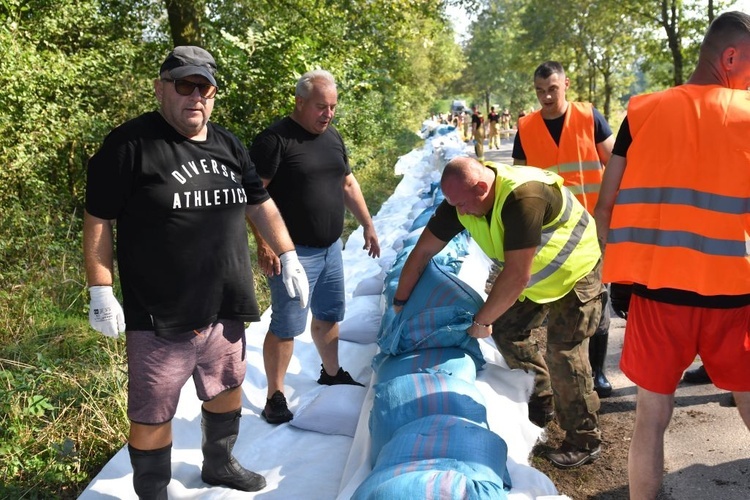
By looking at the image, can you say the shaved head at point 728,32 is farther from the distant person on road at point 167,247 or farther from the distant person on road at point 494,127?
the distant person on road at point 494,127

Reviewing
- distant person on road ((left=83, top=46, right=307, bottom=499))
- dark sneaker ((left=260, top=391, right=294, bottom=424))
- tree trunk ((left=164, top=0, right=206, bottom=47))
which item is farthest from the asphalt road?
tree trunk ((left=164, top=0, right=206, bottom=47))

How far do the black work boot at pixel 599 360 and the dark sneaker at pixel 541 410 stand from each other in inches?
17.1

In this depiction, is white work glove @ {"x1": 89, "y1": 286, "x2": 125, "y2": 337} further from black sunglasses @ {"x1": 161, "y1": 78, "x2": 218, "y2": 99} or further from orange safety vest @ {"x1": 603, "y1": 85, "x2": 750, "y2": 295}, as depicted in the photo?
orange safety vest @ {"x1": 603, "y1": 85, "x2": 750, "y2": 295}

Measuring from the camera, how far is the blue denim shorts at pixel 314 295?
9.85 feet

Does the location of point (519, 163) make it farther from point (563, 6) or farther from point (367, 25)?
point (563, 6)

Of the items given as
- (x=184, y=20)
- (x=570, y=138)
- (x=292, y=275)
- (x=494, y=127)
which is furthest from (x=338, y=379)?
(x=494, y=127)

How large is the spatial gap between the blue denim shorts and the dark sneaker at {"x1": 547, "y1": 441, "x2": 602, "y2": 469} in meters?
1.20

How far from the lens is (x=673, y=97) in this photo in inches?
80.3

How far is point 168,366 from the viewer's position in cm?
220

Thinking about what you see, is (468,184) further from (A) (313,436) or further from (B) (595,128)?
(B) (595,128)

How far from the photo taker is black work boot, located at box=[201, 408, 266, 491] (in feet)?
8.26

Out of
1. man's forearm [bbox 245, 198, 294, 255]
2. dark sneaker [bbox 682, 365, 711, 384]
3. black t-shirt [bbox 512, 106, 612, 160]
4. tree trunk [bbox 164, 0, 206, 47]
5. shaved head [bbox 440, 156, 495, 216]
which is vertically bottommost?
dark sneaker [bbox 682, 365, 711, 384]

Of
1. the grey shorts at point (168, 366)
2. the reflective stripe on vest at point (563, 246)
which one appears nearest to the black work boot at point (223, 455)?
the grey shorts at point (168, 366)

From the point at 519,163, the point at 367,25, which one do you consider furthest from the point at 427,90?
the point at 519,163
